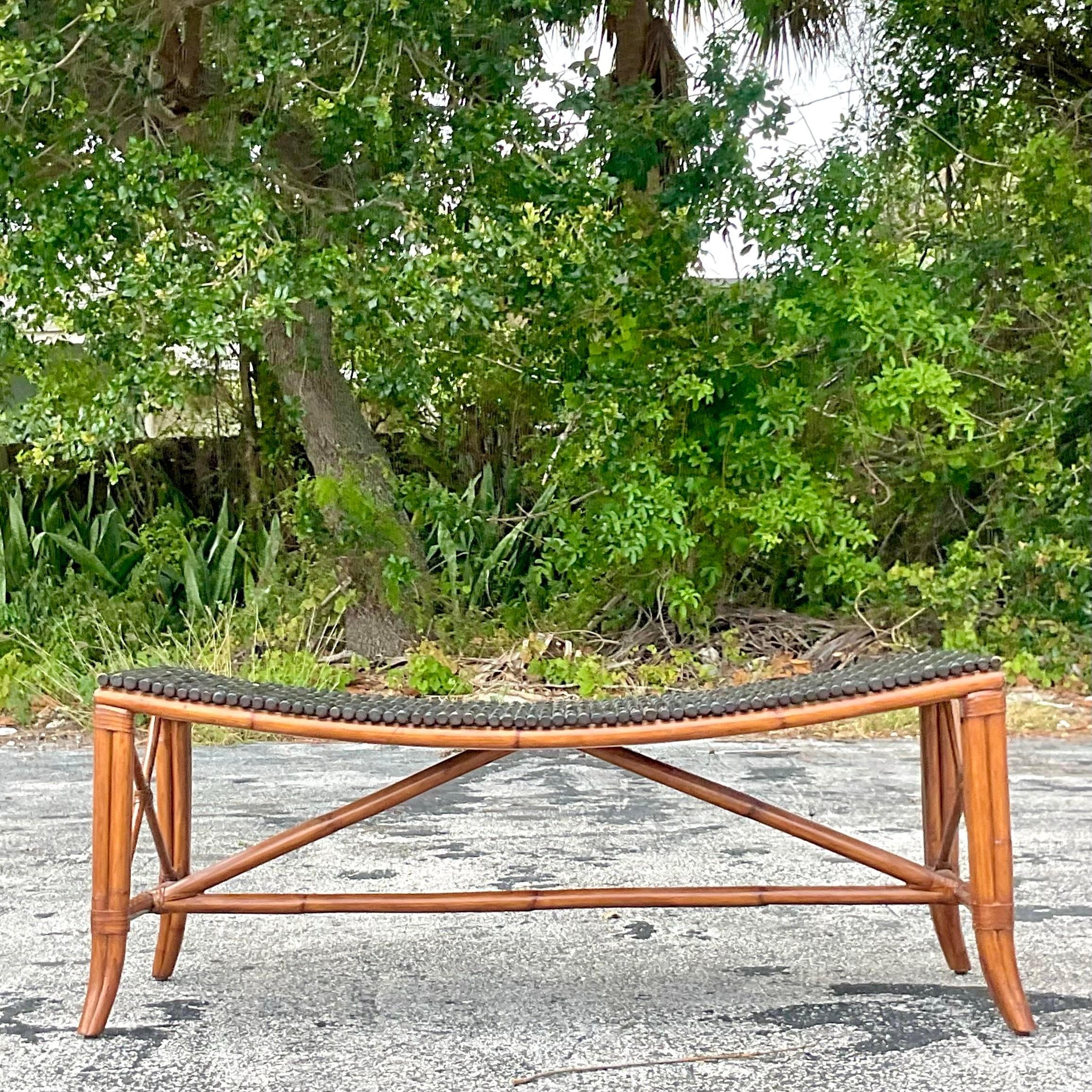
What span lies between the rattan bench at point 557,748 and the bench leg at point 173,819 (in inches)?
4.7

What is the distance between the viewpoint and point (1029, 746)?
4277mm

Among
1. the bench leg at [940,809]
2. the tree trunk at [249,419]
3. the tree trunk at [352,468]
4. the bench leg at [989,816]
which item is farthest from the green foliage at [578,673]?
the bench leg at [989,816]

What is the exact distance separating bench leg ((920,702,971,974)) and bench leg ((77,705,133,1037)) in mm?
1231

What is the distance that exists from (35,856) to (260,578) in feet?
9.10

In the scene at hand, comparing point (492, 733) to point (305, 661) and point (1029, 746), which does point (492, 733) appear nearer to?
point (1029, 746)

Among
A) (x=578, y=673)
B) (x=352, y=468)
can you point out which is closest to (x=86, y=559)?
(x=352, y=468)

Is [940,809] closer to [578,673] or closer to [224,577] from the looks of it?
[578,673]

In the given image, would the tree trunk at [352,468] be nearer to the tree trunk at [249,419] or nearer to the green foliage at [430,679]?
the green foliage at [430,679]

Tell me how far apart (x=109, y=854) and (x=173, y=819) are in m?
0.28

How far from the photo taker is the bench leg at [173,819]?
2039mm

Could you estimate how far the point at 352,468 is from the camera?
5465 millimetres

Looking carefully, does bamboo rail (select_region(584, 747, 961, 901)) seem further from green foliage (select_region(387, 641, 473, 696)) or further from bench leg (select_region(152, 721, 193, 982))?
green foliage (select_region(387, 641, 473, 696))

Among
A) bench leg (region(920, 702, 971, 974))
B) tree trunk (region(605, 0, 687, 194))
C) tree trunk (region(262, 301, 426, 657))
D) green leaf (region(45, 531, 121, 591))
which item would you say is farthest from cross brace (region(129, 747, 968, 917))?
tree trunk (region(605, 0, 687, 194))

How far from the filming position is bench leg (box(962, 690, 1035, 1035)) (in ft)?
5.69
